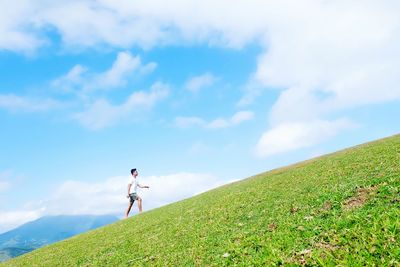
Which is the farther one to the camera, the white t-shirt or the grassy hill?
the white t-shirt

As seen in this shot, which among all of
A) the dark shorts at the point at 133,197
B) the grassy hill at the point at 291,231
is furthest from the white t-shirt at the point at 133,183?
the grassy hill at the point at 291,231

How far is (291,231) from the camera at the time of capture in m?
14.0

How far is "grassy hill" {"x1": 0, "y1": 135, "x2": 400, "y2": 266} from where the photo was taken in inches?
432

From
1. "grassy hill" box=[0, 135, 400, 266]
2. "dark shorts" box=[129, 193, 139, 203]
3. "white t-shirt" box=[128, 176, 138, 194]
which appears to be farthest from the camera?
"dark shorts" box=[129, 193, 139, 203]

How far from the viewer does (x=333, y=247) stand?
1120 centimetres

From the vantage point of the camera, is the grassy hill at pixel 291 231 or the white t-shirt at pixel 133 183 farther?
the white t-shirt at pixel 133 183

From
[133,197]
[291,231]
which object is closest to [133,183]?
[133,197]

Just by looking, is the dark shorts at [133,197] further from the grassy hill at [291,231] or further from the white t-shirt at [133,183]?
the grassy hill at [291,231]

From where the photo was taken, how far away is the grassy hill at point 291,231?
11.0 m

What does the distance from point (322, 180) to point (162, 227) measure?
1044cm

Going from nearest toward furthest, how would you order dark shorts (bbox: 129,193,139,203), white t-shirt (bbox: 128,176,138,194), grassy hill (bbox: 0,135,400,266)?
grassy hill (bbox: 0,135,400,266) < white t-shirt (bbox: 128,176,138,194) < dark shorts (bbox: 129,193,139,203)

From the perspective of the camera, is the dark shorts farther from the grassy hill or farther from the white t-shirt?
the grassy hill

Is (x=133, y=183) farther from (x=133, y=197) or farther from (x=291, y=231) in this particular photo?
(x=291, y=231)

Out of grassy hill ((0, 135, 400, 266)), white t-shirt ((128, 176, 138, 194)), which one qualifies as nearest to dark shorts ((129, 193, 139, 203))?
white t-shirt ((128, 176, 138, 194))
